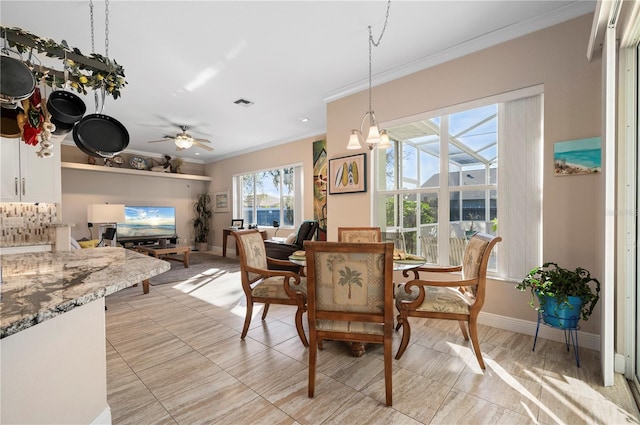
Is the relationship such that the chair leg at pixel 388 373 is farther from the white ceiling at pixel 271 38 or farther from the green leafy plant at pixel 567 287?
the white ceiling at pixel 271 38

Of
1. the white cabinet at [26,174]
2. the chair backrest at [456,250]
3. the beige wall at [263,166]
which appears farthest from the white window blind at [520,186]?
the white cabinet at [26,174]

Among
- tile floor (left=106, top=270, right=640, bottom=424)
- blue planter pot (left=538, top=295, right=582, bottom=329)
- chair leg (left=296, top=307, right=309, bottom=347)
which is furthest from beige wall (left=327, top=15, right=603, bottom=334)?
chair leg (left=296, top=307, right=309, bottom=347)

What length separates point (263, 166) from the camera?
22.7ft

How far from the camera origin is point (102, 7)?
2.25 meters

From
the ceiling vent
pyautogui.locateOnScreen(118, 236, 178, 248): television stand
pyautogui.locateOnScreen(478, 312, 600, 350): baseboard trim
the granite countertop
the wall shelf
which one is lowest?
pyautogui.locateOnScreen(478, 312, 600, 350): baseboard trim

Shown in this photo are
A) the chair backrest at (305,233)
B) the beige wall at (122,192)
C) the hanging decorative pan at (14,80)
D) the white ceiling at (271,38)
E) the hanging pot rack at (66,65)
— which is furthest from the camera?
the beige wall at (122,192)

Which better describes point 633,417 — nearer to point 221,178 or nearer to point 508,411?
point 508,411

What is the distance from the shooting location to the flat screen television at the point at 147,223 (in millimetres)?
6926

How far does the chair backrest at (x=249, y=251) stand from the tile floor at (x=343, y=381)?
0.61 meters

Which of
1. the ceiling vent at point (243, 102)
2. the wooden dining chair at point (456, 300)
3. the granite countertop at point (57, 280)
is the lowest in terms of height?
the wooden dining chair at point (456, 300)

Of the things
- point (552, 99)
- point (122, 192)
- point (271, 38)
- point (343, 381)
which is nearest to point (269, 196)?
point (122, 192)

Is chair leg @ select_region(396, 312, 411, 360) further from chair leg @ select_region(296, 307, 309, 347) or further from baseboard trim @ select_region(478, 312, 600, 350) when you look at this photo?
baseboard trim @ select_region(478, 312, 600, 350)

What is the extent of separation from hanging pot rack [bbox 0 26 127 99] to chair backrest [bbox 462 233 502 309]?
2388mm

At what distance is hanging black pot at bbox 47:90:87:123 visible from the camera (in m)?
1.29
